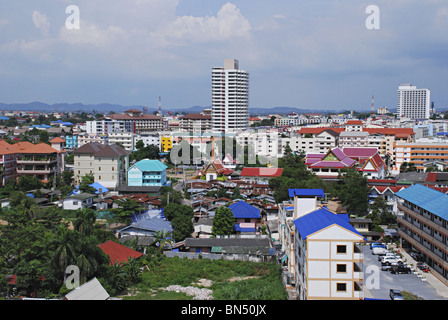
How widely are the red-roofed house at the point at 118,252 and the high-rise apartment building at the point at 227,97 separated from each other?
47.6 ft

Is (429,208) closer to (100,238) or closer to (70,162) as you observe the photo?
(100,238)

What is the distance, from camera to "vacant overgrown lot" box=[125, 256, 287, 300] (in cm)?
379

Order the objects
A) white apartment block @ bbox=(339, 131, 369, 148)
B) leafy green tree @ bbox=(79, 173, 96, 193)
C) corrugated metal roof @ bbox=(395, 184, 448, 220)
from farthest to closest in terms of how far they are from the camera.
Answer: white apartment block @ bbox=(339, 131, 369, 148) → leafy green tree @ bbox=(79, 173, 96, 193) → corrugated metal roof @ bbox=(395, 184, 448, 220)

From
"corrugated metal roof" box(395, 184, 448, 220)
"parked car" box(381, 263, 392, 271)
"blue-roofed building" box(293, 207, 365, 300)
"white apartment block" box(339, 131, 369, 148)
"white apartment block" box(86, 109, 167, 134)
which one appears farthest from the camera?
"white apartment block" box(86, 109, 167, 134)

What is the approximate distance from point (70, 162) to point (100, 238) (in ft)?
28.6

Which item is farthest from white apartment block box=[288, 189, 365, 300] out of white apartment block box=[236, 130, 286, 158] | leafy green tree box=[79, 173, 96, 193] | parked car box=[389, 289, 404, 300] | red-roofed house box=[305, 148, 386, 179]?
white apartment block box=[236, 130, 286, 158]

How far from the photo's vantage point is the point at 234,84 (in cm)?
1919

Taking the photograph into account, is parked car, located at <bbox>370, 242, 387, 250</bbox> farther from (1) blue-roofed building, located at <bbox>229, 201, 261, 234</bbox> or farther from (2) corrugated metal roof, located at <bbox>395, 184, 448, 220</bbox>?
(1) blue-roofed building, located at <bbox>229, 201, 261, 234</bbox>

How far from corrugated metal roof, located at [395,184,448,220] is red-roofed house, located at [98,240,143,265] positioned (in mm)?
3397

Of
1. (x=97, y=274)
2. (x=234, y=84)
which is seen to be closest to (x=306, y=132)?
(x=234, y=84)

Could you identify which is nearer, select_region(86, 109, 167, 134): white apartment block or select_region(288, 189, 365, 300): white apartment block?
select_region(288, 189, 365, 300): white apartment block

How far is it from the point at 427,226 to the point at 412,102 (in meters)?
29.3
